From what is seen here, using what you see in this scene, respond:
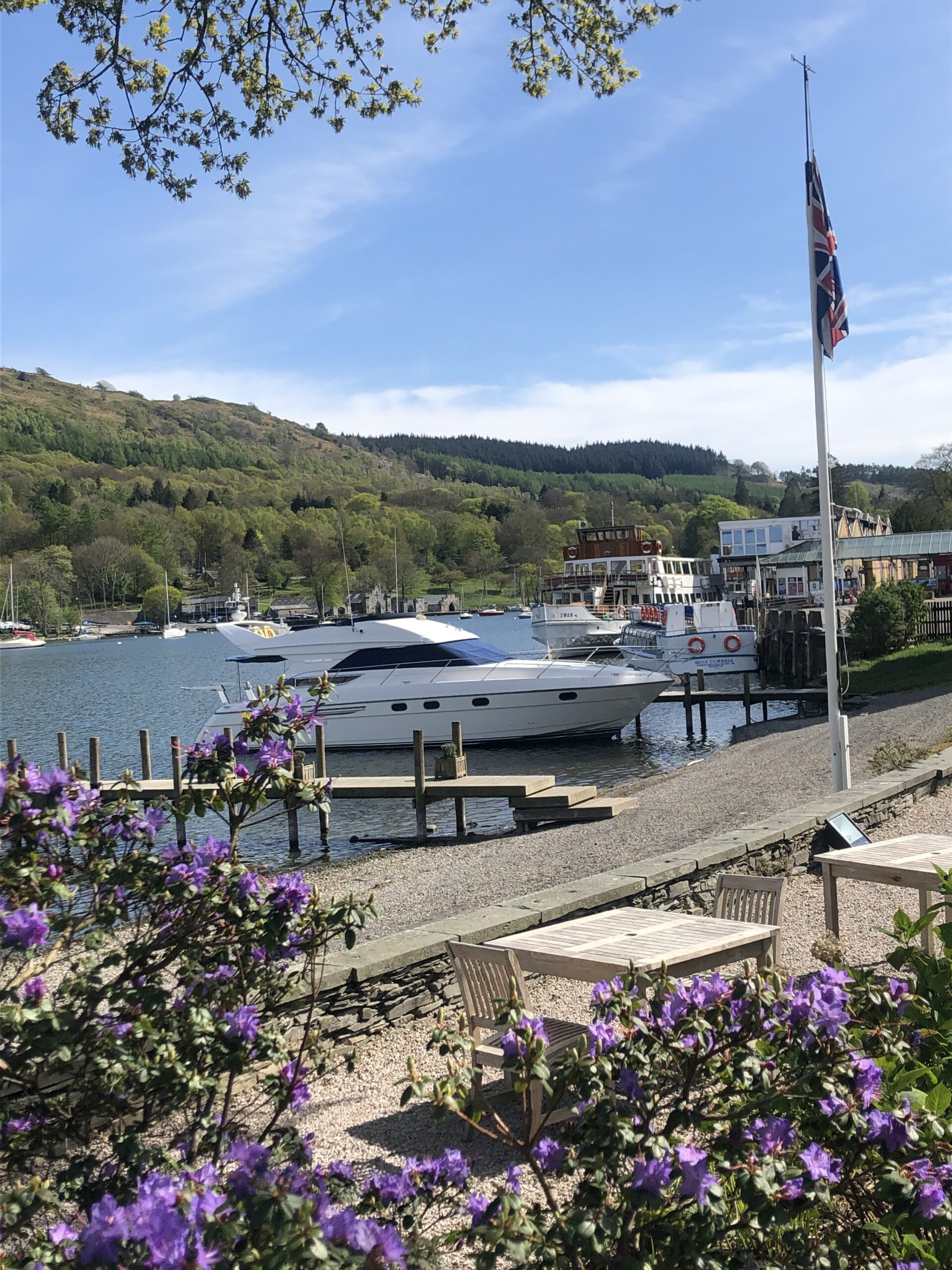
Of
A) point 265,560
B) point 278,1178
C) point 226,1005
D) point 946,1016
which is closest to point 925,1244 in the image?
point 946,1016

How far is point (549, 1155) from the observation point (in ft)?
7.79

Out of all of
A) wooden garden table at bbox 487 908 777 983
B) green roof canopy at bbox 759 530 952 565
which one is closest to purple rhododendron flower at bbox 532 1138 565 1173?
wooden garden table at bbox 487 908 777 983

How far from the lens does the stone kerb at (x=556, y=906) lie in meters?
6.00

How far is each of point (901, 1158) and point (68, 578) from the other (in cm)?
15604

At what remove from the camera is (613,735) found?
29984 millimetres

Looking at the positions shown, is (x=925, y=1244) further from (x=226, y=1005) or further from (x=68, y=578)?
(x=68, y=578)

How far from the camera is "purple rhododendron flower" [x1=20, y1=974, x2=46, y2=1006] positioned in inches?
109

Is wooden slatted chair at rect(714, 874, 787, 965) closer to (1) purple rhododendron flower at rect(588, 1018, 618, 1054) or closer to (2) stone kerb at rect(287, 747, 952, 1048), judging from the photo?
(2) stone kerb at rect(287, 747, 952, 1048)

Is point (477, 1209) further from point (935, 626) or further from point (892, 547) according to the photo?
point (892, 547)

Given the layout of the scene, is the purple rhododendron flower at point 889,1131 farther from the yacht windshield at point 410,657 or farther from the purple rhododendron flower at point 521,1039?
the yacht windshield at point 410,657

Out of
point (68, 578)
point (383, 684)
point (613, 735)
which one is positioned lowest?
point (613, 735)

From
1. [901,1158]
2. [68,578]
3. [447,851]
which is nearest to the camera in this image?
[901,1158]

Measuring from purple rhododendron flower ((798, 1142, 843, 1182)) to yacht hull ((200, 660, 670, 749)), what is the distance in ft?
83.9

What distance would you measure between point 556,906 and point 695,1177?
15.7ft
